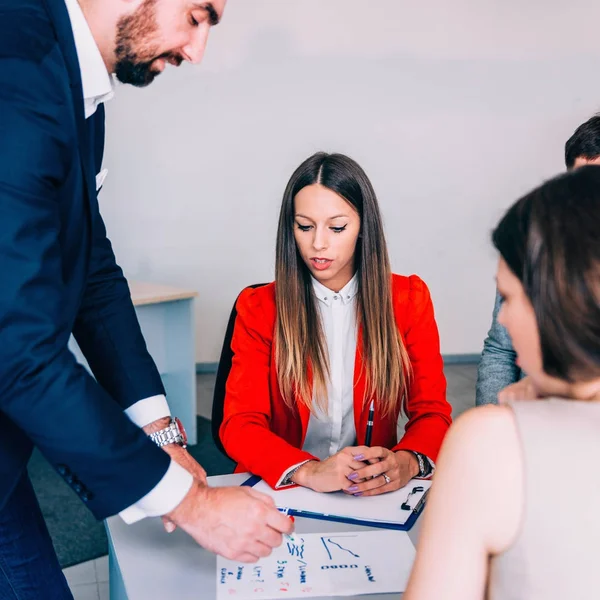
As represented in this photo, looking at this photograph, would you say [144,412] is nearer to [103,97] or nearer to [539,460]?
[103,97]

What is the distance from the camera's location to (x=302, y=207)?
5.97ft

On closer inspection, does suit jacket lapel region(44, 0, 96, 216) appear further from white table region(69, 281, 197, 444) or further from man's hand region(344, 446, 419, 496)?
white table region(69, 281, 197, 444)

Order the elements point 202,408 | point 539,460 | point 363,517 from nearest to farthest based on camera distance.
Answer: point 539,460 → point 363,517 → point 202,408

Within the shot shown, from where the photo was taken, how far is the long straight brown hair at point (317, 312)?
5.67ft

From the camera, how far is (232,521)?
963mm

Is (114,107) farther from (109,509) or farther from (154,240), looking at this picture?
(109,509)

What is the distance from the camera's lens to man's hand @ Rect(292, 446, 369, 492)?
51.5 inches

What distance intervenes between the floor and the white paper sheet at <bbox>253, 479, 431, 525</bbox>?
1223 mm

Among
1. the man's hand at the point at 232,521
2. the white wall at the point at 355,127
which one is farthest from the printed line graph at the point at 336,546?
the white wall at the point at 355,127

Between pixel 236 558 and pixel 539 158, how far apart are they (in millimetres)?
4500

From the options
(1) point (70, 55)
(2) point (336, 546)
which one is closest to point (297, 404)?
(2) point (336, 546)

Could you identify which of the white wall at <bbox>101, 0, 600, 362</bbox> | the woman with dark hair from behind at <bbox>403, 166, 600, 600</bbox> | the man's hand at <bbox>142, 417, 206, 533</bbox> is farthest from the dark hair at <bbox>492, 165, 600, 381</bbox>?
the white wall at <bbox>101, 0, 600, 362</bbox>

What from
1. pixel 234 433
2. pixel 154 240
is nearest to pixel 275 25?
pixel 154 240

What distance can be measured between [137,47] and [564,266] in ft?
2.39
